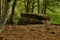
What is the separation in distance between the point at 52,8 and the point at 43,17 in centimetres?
1567

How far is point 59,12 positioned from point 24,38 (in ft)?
78.3

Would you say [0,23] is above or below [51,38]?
above

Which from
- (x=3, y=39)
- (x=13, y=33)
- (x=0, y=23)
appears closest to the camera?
(x=0, y=23)

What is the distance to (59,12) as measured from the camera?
1241 inches

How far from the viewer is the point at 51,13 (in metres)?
31.6

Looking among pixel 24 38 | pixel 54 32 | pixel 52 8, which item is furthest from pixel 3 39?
pixel 52 8

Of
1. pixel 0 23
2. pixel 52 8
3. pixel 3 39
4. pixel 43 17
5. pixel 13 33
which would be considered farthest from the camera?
pixel 52 8

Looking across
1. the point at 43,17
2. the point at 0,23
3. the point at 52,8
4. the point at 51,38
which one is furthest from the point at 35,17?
the point at 52,8

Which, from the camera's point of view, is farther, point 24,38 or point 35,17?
point 35,17

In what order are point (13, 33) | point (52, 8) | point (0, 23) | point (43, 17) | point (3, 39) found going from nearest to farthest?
1. point (0, 23)
2. point (3, 39)
3. point (13, 33)
4. point (43, 17)
5. point (52, 8)

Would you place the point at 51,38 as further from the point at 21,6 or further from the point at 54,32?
the point at 21,6

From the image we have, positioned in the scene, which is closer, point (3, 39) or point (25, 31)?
point (3, 39)

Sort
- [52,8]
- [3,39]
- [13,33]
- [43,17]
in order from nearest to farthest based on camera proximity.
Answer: [3,39] < [13,33] < [43,17] < [52,8]

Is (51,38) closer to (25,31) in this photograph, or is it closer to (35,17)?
(25,31)
